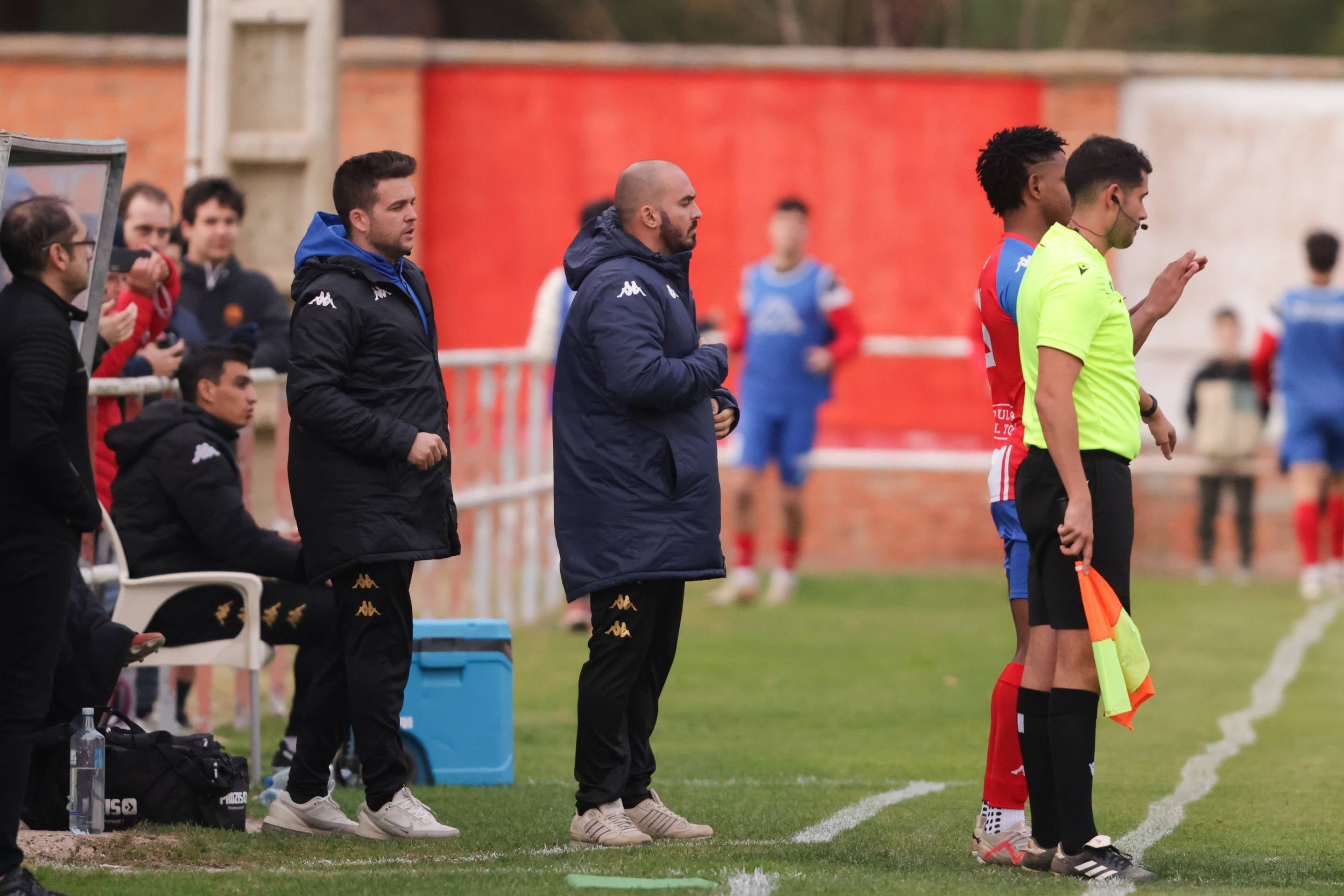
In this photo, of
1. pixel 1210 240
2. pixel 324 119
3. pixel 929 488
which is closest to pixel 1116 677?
pixel 324 119

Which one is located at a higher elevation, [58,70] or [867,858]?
[58,70]

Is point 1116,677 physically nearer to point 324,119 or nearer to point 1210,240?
point 324,119

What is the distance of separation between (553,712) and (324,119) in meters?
3.59

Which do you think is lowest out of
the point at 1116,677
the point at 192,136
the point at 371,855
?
the point at 371,855

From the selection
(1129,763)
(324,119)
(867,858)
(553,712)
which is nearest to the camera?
(867,858)

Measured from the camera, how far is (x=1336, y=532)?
15.5 metres

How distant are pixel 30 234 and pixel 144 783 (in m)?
1.92

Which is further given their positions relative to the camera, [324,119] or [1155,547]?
[1155,547]

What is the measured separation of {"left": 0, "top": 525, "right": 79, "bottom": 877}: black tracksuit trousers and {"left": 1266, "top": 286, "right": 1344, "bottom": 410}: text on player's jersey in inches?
440

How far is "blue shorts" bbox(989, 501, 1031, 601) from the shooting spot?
6.37m

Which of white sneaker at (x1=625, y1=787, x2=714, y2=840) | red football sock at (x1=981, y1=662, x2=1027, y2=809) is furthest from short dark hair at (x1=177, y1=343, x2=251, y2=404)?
red football sock at (x1=981, y1=662, x2=1027, y2=809)

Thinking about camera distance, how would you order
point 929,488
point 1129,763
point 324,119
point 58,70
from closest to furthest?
point 1129,763, point 324,119, point 929,488, point 58,70

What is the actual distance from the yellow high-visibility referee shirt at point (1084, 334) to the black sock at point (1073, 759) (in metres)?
0.69

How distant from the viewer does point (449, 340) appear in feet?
66.0
